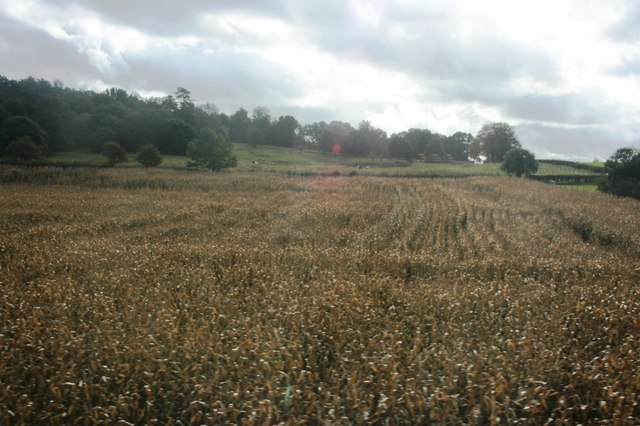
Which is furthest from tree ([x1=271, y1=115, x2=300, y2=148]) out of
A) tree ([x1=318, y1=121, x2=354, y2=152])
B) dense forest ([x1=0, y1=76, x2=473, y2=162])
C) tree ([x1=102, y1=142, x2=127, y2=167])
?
tree ([x1=102, y1=142, x2=127, y2=167])

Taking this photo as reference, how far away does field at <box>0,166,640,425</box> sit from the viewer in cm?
495

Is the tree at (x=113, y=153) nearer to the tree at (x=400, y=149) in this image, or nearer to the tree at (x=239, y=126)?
the tree at (x=239, y=126)

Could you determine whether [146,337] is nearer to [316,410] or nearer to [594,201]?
[316,410]

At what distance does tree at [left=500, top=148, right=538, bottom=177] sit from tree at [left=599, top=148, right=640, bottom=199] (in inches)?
625

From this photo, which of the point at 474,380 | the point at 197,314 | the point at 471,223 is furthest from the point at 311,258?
the point at 471,223

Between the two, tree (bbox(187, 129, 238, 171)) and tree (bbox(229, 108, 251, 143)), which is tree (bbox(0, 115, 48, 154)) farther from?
tree (bbox(229, 108, 251, 143))

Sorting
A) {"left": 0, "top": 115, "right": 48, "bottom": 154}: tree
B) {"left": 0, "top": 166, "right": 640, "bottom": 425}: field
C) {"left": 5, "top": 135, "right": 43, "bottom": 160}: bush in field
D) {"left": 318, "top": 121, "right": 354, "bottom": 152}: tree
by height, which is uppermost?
{"left": 318, "top": 121, "right": 354, "bottom": 152}: tree

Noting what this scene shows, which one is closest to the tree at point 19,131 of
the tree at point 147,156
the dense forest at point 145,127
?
the dense forest at point 145,127

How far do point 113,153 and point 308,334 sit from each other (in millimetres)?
48709


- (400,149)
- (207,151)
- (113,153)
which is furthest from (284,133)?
(113,153)

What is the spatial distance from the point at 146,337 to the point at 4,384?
170cm

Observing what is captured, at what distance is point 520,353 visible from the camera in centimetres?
590

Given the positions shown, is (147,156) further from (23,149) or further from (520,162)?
(520,162)

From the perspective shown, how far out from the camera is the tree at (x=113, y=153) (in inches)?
1913
